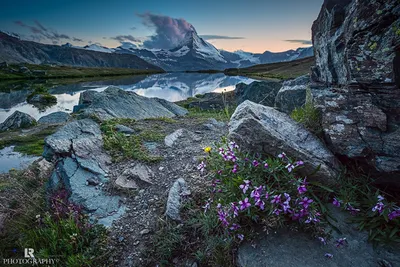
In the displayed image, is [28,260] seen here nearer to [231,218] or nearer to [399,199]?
[231,218]

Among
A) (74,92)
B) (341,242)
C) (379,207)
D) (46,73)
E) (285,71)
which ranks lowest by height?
(285,71)

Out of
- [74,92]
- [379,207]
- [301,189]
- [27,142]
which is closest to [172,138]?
[301,189]

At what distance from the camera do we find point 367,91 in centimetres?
387

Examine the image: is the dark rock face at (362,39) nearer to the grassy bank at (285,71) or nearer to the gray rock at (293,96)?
the gray rock at (293,96)

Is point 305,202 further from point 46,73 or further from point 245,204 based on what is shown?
point 46,73

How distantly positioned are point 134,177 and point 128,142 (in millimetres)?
2033

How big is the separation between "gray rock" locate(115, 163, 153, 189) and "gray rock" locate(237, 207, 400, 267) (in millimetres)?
3290

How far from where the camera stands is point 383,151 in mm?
3596

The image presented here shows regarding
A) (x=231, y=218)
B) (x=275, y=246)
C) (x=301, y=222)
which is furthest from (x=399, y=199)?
(x=231, y=218)

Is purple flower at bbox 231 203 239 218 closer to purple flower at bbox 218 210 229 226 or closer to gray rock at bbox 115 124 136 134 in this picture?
purple flower at bbox 218 210 229 226

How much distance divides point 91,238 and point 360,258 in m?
4.48

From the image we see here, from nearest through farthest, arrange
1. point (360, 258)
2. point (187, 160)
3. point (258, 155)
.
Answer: point (360, 258), point (258, 155), point (187, 160)

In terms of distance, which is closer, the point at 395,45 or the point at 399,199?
the point at 395,45
